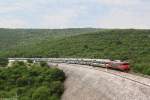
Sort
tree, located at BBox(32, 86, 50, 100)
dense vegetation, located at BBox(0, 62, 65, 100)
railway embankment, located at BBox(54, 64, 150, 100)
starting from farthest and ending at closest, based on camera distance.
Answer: dense vegetation, located at BBox(0, 62, 65, 100)
tree, located at BBox(32, 86, 50, 100)
railway embankment, located at BBox(54, 64, 150, 100)

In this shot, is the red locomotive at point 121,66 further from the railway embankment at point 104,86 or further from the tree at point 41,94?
the tree at point 41,94

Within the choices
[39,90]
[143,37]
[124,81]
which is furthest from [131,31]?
[124,81]

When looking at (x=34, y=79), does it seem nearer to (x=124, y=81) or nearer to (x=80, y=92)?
(x=80, y=92)

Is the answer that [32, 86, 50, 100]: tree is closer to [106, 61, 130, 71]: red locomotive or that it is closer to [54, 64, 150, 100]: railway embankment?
[54, 64, 150, 100]: railway embankment

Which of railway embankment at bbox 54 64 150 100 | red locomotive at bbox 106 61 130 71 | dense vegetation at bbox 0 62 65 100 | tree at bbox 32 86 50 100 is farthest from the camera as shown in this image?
dense vegetation at bbox 0 62 65 100

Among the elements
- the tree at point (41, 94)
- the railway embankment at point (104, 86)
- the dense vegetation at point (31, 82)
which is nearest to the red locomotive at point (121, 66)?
the railway embankment at point (104, 86)

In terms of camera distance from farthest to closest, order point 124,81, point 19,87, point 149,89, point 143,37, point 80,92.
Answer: point 143,37
point 19,87
point 80,92
point 124,81
point 149,89

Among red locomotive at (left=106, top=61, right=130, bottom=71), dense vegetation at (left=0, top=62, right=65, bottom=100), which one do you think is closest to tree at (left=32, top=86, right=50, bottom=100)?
dense vegetation at (left=0, top=62, right=65, bottom=100)
